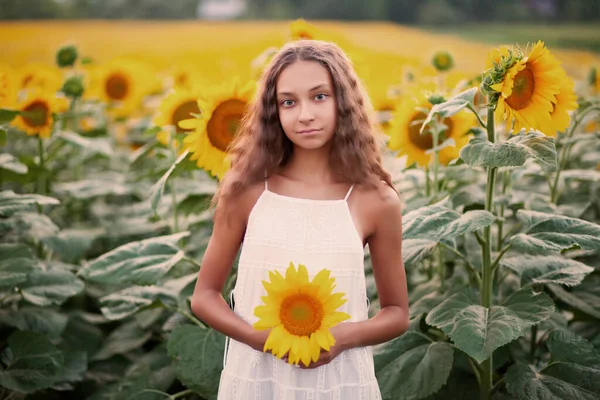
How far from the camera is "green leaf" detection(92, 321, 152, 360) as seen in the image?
7.54 feet

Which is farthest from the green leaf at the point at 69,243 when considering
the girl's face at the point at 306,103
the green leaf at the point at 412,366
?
the girl's face at the point at 306,103

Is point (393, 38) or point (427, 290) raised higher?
point (393, 38)

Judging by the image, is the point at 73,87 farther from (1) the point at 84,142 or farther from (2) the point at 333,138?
(2) the point at 333,138

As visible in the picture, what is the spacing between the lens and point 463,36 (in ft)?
13.3

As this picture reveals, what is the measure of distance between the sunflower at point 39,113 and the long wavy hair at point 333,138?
1230mm

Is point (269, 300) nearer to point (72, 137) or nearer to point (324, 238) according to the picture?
point (324, 238)

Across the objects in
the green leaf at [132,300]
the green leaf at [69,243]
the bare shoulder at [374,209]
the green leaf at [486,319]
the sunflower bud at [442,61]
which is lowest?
the green leaf at [132,300]

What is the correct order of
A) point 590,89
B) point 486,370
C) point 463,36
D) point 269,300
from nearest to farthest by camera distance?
point 269,300, point 486,370, point 590,89, point 463,36

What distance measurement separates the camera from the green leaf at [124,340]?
7.54ft

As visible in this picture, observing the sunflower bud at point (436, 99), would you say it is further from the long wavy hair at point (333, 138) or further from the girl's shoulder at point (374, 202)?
the girl's shoulder at point (374, 202)

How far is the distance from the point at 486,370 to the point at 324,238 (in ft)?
2.33

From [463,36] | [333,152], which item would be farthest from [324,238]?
[463,36]

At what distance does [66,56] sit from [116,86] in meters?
0.34

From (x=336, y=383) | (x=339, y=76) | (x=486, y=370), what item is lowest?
(x=486, y=370)
